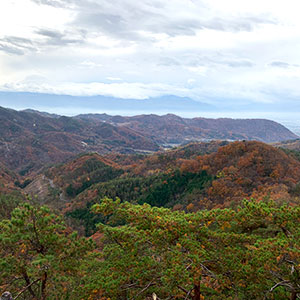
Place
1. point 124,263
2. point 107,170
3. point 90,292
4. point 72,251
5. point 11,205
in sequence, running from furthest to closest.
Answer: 1. point 107,170
2. point 11,205
3. point 72,251
4. point 124,263
5. point 90,292

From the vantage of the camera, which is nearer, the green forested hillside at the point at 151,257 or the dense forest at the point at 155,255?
the dense forest at the point at 155,255

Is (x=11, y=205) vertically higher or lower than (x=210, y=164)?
lower

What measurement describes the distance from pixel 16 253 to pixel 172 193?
2820 inches

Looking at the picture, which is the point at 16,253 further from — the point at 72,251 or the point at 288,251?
the point at 288,251

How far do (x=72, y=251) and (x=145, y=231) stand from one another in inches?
170

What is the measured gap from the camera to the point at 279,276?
1023 centimetres

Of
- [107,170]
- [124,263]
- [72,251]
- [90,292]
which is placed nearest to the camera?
[90,292]

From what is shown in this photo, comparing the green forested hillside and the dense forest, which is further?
the green forested hillside

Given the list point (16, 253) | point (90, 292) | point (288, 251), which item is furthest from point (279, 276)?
point (16, 253)

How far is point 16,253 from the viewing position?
11812 millimetres

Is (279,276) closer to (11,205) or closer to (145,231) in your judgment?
(145,231)

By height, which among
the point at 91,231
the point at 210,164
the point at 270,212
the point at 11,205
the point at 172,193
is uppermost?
the point at 270,212

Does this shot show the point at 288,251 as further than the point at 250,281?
No

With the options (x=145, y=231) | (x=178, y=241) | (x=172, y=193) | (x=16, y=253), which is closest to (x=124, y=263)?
(x=145, y=231)
